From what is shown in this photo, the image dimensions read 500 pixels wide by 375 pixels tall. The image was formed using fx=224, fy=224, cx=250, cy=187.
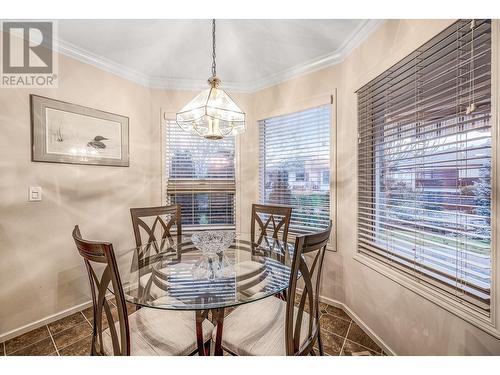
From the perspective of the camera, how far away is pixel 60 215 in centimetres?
213

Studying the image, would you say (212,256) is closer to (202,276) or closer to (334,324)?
(202,276)

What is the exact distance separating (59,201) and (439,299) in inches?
122

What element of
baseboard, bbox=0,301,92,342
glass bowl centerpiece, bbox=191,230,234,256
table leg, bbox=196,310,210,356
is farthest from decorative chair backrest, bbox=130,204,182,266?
baseboard, bbox=0,301,92,342

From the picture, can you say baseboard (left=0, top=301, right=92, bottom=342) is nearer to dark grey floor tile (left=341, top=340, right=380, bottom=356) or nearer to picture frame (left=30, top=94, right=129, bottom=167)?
picture frame (left=30, top=94, right=129, bottom=167)

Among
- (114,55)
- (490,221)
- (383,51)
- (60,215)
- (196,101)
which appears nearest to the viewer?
(490,221)

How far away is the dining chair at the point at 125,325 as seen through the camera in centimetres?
97

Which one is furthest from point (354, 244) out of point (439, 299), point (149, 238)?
point (149, 238)

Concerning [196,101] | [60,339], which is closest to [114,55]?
[196,101]

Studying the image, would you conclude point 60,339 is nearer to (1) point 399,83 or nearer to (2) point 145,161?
(2) point 145,161

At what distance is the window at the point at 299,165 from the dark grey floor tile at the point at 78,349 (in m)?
2.14

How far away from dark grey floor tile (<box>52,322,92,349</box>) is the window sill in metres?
2.52

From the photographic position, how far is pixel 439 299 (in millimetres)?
1335

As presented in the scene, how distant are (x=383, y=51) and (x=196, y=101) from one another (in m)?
1.51

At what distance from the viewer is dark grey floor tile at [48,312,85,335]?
78.7 inches
